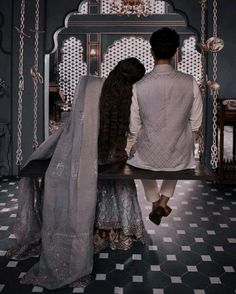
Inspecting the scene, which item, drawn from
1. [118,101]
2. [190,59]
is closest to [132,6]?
[118,101]

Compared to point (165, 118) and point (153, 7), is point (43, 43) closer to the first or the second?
point (165, 118)

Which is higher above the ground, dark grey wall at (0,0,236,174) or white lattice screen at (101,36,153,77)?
white lattice screen at (101,36,153,77)

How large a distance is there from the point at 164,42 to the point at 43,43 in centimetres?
419

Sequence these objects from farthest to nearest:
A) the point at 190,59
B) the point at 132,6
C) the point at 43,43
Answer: the point at 190,59 → the point at 132,6 → the point at 43,43

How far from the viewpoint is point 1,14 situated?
25.0 feet

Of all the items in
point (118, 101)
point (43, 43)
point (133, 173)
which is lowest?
point (133, 173)

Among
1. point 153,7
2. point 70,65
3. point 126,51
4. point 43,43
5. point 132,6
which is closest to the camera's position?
point 43,43

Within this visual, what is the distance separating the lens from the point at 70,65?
18031 mm

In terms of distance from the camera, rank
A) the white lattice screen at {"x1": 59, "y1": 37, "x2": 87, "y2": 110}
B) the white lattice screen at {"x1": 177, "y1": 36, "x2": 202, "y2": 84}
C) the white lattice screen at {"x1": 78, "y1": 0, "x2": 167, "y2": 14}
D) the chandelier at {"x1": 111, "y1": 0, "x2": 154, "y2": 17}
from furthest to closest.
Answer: the white lattice screen at {"x1": 59, "y1": 37, "x2": 87, "y2": 110} < the white lattice screen at {"x1": 177, "y1": 36, "x2": 202, "y2": 84} < the white lattice screen at {"x1": 78, "y1": 0, "x2": 167, "y2": 14} < the chandelier at {"x1": 111, "y1": 0, "x2": 154, "y2": 17}

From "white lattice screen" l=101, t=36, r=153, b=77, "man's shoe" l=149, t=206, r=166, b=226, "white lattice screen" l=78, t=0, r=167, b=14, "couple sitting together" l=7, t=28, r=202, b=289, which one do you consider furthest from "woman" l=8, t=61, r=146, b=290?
"white lattice screen" l=101, t=36, r=153, b=77

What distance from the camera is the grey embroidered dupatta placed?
3.87 m

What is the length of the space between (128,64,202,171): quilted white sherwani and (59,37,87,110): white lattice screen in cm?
1405

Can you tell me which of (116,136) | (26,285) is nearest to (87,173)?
(116,136)

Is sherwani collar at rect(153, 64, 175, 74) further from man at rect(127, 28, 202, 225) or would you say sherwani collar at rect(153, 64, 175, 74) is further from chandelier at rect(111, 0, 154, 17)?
chandelier at rect(111, 0, 154, 17)
